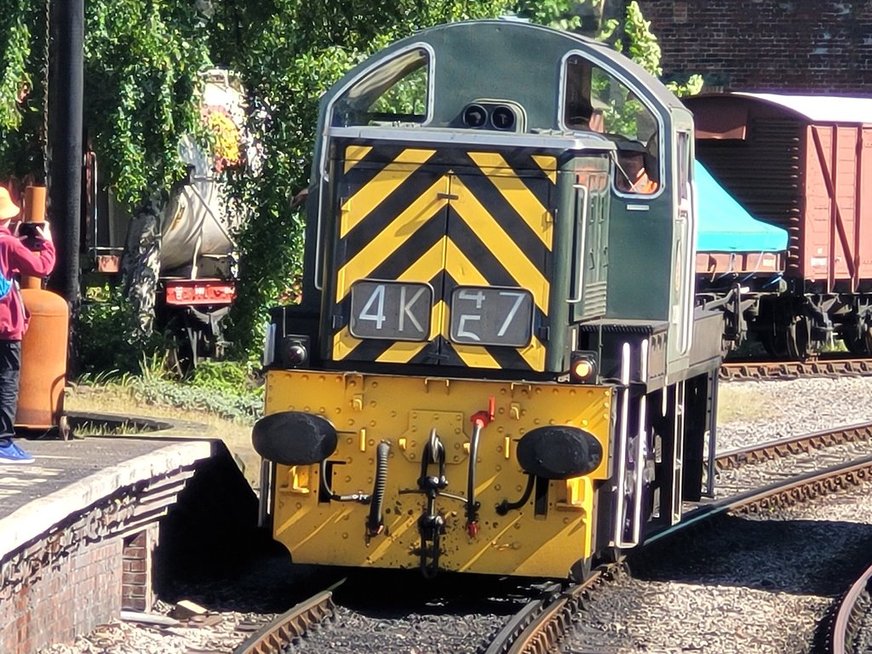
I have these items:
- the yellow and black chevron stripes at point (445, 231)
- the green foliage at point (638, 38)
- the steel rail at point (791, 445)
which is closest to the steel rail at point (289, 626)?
the yellow and black chevron stripes at point (445, 231)

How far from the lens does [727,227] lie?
2056 centimetres

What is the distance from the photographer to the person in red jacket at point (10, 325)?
27.8 feet

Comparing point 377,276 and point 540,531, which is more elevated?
point 377,276

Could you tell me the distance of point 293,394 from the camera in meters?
8.35

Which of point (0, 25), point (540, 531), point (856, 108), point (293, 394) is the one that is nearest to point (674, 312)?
point (540, 531)

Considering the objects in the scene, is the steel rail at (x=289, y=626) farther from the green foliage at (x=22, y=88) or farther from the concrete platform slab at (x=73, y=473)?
the green foliage at (x=22, y=88)

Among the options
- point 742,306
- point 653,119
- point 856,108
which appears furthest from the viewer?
point 856,108

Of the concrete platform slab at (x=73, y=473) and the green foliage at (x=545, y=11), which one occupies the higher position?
the green foliage at (x=545, y=11)

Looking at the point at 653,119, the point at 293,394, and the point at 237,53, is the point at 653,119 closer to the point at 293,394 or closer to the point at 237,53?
the point at 293,394

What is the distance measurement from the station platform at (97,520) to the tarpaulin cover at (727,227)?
11.3 metres

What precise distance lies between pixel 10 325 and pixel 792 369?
14387 mm

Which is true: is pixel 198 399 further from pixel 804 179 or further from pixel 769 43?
pixel 769 43

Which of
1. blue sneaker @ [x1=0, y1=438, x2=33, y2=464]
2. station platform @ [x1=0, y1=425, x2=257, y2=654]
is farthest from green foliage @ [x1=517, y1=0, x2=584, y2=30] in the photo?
blue sneaker @ [x1=0, y1=438, x2=33, y2=464]

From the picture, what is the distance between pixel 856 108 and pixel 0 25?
13570 mm
